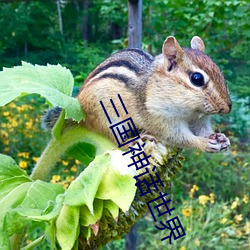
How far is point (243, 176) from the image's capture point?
2848mm

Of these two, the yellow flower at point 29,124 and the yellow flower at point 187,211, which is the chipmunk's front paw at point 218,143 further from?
the yellow flower at point 29,124

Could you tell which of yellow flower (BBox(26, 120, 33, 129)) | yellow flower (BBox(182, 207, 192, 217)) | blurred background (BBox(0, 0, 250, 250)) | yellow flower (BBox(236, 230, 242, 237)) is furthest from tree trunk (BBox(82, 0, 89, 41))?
yellow flower (BBox(236, 230, 242, 237))

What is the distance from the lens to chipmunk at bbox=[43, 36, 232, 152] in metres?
0.71

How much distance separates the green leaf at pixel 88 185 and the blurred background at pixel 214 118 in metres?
0.88

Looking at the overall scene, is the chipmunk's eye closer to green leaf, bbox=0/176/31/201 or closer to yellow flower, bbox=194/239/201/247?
green leaf, bbox=0/176/31/201

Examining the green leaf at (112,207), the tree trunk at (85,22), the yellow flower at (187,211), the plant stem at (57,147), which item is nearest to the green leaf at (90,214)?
the green leaf at (112,207)

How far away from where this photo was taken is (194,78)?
0.74 m

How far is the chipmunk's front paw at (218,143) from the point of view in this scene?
63cm

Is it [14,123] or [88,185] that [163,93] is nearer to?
[88,185]

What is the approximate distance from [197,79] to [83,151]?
8.4 inches

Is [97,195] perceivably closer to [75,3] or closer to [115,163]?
[115,163]

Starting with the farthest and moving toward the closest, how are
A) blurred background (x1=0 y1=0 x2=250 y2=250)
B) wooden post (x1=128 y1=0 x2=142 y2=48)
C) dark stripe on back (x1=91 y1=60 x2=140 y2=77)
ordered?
blurred background (x1=0 y1=0 x2=250 y2=250) → wooden post (x1=128 y1=0 x2=142 y2=48) → dark stripe on back (x1=91 y1=60 x2=140 y2=77)

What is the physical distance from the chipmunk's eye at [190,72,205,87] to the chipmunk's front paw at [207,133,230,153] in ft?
0.31

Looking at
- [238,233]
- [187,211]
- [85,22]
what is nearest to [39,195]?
[187,211]
